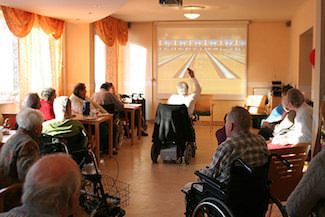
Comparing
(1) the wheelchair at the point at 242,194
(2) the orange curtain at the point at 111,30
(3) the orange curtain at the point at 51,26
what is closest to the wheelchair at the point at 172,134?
(1) the wheelchair at the point at 242,194

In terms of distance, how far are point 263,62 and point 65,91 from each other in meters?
5.59

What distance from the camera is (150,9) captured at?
8203 millimetres

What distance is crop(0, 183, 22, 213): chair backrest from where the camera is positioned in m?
1.76

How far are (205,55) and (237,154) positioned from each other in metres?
7.92

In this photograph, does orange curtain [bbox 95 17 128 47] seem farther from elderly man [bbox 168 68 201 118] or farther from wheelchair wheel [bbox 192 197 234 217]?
wheelchair wheel [bbox 192 197 234 217]

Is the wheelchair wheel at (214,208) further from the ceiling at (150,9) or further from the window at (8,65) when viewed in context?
the window at (8,65)

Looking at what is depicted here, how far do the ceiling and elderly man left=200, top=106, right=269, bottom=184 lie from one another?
4238mm

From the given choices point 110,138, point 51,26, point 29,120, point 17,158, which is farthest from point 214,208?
point 51,26

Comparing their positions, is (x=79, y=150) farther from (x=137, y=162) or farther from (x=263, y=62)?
(x=263, y=62)

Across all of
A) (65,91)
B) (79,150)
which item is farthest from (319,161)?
(65,91)

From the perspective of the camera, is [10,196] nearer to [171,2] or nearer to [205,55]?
[171,2]

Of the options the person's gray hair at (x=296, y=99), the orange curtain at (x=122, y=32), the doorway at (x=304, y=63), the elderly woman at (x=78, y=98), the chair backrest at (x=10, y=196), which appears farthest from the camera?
the orange curtain at (x=122, y=32)

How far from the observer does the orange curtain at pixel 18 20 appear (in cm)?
608


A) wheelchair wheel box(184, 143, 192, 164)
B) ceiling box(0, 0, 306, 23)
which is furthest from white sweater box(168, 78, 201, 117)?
ceiling box(0, 0, 306, 23)
